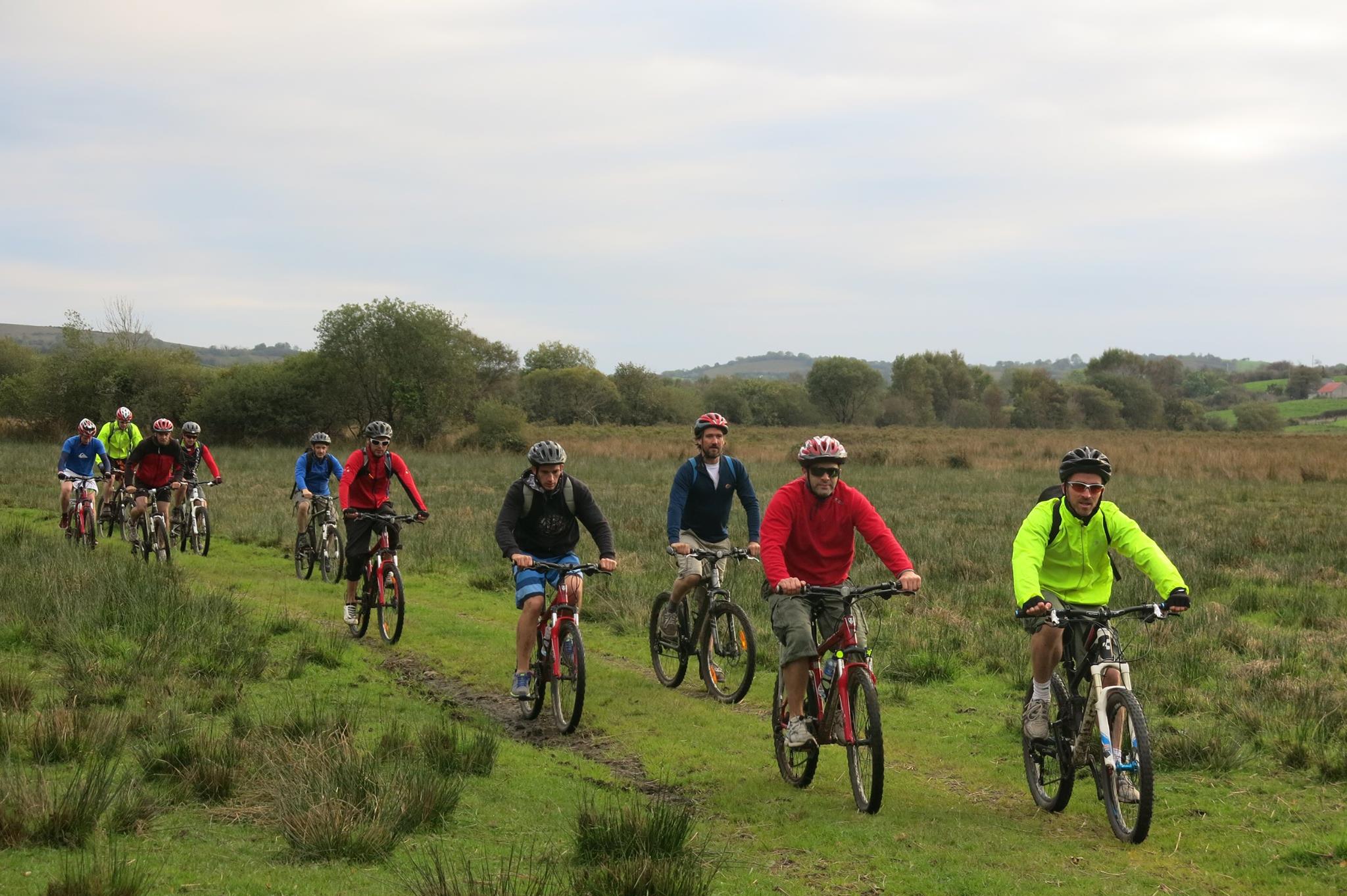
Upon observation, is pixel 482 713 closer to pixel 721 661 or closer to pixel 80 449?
pixel 721 661

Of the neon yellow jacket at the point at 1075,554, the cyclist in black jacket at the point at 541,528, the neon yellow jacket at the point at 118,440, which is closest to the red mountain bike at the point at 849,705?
the neon yellow jacket at the point at 1075,554

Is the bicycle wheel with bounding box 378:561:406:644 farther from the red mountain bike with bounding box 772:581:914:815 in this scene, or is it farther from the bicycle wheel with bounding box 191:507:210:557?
the bicycle wheel with bounding box 191:507:210:557

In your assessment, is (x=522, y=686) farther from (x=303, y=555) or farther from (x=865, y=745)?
(x=303, y=555)

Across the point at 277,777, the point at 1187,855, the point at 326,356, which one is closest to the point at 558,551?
the point at 277,777

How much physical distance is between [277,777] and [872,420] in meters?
110

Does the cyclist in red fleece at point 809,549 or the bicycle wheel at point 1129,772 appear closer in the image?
the bicycle wheel at point 1129,772

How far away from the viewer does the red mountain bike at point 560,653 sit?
8102 mm

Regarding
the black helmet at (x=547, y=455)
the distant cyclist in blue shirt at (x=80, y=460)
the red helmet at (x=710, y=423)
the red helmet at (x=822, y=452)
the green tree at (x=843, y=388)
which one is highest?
the green tree at (x=843, y=388)

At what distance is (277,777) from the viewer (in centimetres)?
614

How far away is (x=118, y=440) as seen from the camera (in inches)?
741

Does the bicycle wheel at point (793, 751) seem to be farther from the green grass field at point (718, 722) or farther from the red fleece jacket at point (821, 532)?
the red fleece jacket at point (821, 532)

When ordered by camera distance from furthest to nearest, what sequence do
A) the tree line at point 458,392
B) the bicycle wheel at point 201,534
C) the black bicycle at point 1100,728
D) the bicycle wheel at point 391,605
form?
the tree line at point 458,392, the bicycle wheel at point 201,534, the bicycle wheel at point 391,605, the black bicycle at point 1100,728

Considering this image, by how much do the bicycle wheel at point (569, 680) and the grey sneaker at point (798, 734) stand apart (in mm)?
1748

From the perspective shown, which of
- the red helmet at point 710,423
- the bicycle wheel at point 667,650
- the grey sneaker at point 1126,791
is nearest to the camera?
the grey sneaker at point 1126,791
